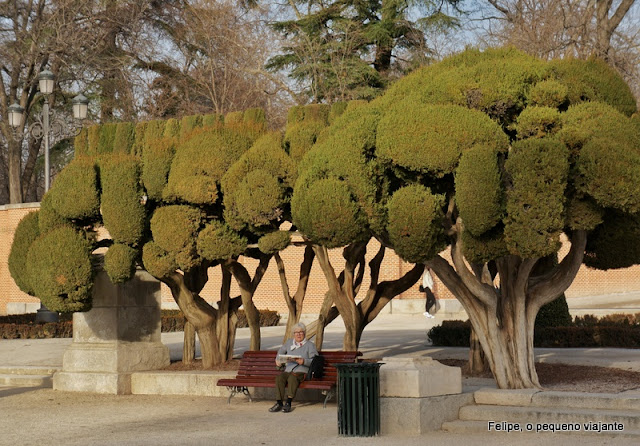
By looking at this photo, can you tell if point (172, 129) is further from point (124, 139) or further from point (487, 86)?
point (487, 86)

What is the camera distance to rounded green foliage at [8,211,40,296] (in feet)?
47.8

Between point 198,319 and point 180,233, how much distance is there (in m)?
2.36

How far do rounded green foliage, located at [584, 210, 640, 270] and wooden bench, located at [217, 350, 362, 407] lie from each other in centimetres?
339

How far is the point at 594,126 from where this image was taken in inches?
413

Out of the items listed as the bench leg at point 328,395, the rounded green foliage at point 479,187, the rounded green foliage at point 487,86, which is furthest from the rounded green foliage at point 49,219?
the rounded green foliage at point 479,187

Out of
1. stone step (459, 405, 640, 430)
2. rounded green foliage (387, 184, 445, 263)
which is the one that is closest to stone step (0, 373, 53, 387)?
rounded green foliage (387, 184, 445, 263)

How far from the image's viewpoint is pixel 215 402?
1316 cm

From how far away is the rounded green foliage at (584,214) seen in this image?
10.7 m

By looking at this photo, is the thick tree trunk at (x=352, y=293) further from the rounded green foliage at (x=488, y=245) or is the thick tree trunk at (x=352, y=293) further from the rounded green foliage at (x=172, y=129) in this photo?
the rounded green foliage at (x=488, y=245)

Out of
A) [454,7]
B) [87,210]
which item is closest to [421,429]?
[87,210]

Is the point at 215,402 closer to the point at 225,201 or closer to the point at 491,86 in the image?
the point at 225,201

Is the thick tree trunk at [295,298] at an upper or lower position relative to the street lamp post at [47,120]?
lower

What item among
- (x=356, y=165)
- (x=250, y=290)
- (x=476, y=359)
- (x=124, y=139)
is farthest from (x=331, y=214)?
(x=124, y=139)

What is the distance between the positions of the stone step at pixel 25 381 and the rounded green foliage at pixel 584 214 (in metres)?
9.50
